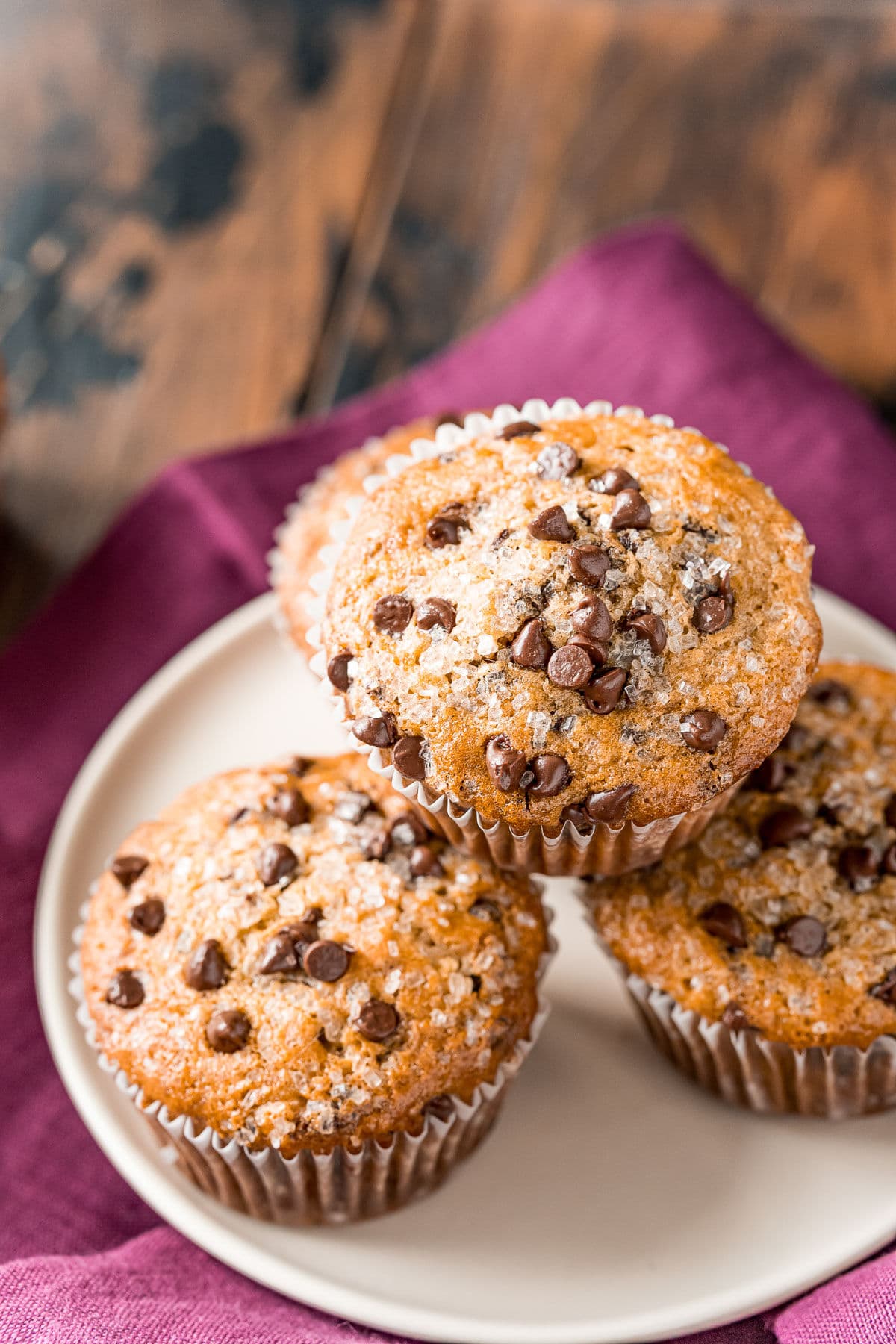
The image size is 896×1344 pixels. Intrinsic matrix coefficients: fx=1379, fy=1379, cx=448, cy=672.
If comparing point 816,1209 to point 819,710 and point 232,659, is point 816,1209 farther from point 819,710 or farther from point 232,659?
point 232,659

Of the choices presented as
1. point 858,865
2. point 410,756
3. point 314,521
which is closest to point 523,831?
point 410,756

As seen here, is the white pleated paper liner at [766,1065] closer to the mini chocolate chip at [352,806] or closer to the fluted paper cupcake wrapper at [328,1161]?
the fluted paper cupcake wrapper at [328,1161]

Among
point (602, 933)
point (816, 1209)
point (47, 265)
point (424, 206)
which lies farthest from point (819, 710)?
point (47, 265)

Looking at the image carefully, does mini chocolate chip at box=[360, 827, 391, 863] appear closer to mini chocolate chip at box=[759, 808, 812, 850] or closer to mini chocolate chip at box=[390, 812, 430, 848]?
mini chocolate chip at box=[390, 812, 430, 848]

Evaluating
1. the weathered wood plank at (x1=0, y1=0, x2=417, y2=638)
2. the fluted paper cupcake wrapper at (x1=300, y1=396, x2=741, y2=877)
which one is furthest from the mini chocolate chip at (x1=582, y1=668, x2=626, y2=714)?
the weathered wood plank at (x1=0, y1=0, x2=417, y2=638)

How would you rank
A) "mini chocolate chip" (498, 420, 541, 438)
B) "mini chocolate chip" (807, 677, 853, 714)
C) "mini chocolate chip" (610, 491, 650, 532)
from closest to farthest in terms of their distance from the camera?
1. "mini chocolate chip" (610, 491, 650, 532)
2. "mini chocolate chip" (498, 420, 541, 438)
3. "mini chocolate chip" (807, 677, 853, 714)

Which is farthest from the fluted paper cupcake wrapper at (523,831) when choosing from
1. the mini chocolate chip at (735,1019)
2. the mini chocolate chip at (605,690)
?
the mini chocolate chip at (735,1019)
